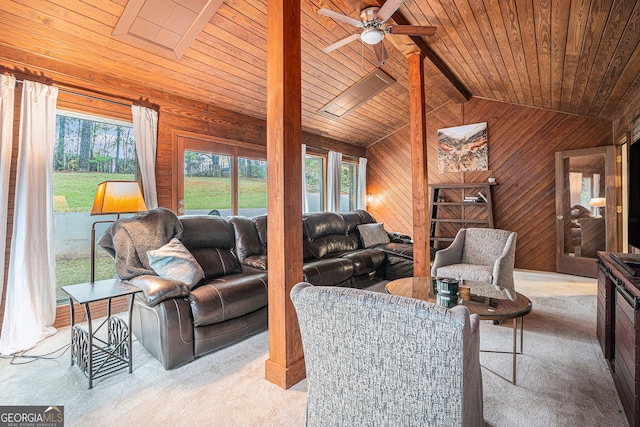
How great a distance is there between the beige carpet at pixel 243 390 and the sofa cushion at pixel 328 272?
2.64ft

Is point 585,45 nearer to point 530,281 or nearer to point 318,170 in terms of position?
point 530,281

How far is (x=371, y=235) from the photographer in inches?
203

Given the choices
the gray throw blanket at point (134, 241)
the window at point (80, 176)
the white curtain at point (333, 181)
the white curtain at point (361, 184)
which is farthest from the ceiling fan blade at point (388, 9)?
the white curtain at point (361, 184)

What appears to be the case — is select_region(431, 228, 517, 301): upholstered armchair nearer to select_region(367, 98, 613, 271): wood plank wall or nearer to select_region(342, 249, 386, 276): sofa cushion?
select_region(342, 249, 386, 276): sofa cushion

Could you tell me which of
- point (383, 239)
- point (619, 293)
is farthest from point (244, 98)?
point (619, 293)

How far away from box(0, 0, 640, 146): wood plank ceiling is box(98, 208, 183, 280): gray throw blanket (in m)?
1.66

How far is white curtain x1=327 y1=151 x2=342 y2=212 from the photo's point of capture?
20.9 feet

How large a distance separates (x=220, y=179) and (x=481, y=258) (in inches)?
140

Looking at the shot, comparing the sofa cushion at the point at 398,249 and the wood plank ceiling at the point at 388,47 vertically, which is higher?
the wood plank ceiling at the point at 388,47

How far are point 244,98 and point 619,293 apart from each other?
428 centimetres

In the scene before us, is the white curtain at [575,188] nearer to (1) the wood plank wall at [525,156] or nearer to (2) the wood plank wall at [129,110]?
(1) the wood plank wall at [525,156]

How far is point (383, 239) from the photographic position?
5219 millimetres

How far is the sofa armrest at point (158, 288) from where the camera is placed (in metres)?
2.24

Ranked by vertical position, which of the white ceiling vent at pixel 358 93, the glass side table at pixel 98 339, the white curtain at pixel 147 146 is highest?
the white ceiling vent at pixel 358 93
